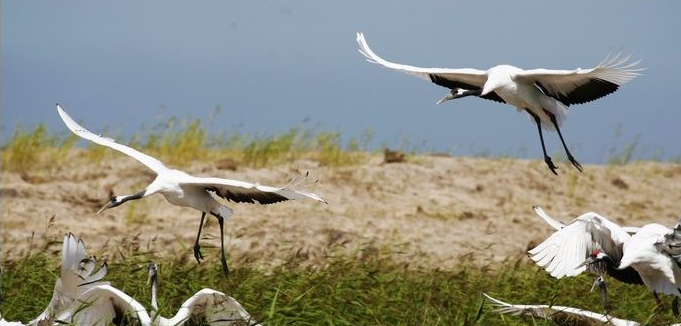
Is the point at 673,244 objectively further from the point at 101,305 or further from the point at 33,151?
the point at 33,151

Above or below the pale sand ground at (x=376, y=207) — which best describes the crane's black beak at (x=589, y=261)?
above

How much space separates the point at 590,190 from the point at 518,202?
4.19ft

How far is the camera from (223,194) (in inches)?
286

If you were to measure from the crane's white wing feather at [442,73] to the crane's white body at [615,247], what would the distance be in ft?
3.69

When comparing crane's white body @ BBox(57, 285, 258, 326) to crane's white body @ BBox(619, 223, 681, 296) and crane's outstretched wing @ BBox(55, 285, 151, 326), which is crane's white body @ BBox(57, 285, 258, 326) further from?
crane's white body @ BBox(619, 223, 681, 296)

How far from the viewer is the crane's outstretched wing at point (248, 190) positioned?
657 centimetres

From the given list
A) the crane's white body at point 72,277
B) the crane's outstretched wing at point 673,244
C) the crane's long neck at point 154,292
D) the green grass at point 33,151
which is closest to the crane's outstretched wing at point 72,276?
the crane's white body at point 72,277

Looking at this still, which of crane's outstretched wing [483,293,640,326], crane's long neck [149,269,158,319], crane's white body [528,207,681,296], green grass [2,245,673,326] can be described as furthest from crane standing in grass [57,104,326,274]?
crane's white body [528,207,681,296]

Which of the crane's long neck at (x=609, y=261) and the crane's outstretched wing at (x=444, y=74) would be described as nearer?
the crane's long neck at (x=609, y=261)

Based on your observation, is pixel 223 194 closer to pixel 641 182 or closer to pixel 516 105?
pixel 516 105

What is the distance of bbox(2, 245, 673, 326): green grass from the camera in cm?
704

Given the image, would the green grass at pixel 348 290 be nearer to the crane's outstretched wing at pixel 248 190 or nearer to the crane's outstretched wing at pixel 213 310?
the crane's outstretched wing at pixel 213 310

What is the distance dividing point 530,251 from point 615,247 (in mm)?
575

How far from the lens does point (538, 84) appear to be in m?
8.02
